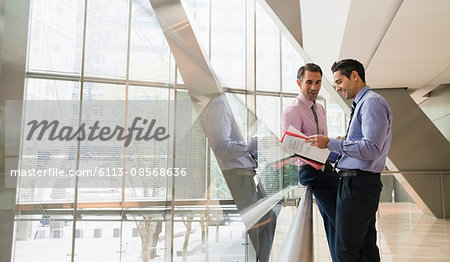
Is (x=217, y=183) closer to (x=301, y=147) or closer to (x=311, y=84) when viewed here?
(x=301, y=147)

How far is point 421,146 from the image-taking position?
8148mm

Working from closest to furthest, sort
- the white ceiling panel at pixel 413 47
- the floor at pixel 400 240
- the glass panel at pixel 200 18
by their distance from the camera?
the glass panel at pixel 200 18 → the floor at pixel 400 240 → the white ceiling panel at pixel 413 47

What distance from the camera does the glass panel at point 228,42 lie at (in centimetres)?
122

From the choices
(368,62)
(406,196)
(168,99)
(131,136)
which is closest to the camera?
(131,136)

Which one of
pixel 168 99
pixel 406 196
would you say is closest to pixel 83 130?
pixel 168 99

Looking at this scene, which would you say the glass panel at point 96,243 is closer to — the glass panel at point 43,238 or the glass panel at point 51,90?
the glass panel at point 43,238

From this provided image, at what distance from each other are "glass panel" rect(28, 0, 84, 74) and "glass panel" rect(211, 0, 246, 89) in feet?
1.70

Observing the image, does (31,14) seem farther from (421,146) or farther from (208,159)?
(421,146)

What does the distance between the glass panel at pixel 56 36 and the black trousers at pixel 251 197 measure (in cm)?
60

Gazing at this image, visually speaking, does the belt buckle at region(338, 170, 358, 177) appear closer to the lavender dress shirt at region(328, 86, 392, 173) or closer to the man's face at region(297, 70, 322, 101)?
the lavender dress shirt at region(328, 86, 392, 173)

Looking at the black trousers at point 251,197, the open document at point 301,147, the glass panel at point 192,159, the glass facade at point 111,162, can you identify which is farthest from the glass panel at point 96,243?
the open document at point 301,147

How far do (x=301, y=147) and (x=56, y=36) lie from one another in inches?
59.6

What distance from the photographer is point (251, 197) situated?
1.61 m

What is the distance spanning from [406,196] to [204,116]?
8.90 meters
